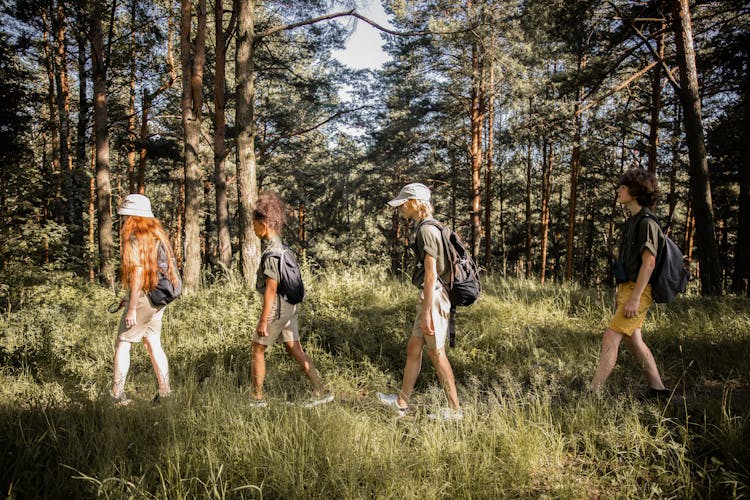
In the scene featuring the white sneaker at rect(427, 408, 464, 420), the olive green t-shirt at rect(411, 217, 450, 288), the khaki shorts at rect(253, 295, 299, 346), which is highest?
the olive green t-shirt at rect(411, 217, 450, 288)

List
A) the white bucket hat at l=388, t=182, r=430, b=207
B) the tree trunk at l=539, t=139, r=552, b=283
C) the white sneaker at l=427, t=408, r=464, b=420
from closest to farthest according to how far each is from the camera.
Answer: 1. the white sneaker at l=427, t=408, r=464, b=420
2. the white bucket hat at l=388, t=182, r=430, b=207
3. the tree trunk at l=539, t=139, r=552, b=283

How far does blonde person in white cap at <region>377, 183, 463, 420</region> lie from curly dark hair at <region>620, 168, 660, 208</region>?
5.56ft

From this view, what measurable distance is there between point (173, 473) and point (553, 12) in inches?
380

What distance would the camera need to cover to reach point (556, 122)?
8211 mm

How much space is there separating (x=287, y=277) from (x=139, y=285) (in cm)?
137

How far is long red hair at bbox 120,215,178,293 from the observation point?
3752mm

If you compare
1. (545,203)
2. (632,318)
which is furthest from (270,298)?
(545,203)

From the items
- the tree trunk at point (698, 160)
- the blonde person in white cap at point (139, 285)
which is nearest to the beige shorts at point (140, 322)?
the blonde person in white cap at point (139, 285)

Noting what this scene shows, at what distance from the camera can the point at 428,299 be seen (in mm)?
3330

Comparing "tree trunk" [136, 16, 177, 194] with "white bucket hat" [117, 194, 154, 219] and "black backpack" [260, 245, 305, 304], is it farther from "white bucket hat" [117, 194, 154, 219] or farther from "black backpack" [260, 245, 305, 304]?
"black backpack" [260, 245, 305, 304]

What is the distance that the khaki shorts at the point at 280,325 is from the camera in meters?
3.82

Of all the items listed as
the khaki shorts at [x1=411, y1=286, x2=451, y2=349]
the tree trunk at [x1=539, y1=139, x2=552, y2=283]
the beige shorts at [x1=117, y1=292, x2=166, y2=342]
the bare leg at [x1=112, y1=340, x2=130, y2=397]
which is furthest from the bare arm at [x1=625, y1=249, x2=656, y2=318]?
the tree trunk at [x1=539, y1=139, x2=552, y2=283]

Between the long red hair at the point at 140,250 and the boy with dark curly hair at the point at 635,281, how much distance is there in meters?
4.07

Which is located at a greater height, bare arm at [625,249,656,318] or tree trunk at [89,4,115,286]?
tree trunk at [89,4,115,286]
